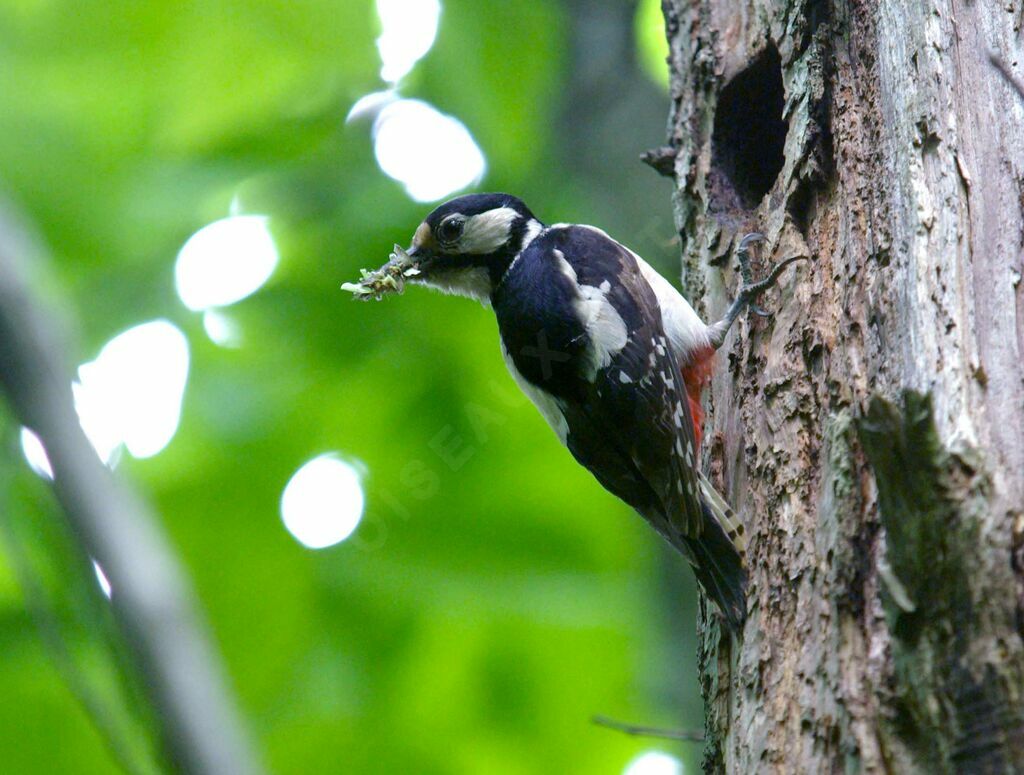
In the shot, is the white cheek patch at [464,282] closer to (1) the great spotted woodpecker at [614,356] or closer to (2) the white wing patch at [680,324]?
(1) the great spotted woodpecker at [614,356]

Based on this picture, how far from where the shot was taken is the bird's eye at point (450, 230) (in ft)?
13.9

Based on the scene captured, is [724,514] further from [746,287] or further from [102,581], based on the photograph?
[102,581]

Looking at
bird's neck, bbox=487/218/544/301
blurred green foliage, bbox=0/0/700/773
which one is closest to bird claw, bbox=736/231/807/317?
bird's neck, bbox=487/218/544/301

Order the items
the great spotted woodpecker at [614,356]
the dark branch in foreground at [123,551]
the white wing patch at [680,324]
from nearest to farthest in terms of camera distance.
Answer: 1. the dark branch in foreground at [123,551]
2. the great spotted woodpecker at [614,356]
3. the white wing patch at [680,324]

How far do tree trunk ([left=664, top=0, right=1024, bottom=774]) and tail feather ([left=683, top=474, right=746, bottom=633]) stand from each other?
0.21ft

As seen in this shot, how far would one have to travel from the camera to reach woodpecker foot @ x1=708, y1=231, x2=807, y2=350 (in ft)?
10.0

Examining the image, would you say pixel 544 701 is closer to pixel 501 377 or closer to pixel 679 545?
pixel 501 377

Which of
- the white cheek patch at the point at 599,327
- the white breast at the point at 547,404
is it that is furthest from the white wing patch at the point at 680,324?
the white breast at the point at 547,404

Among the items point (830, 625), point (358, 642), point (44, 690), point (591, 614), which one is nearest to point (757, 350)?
point (830, 625)

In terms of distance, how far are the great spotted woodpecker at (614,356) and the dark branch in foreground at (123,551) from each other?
2237mm

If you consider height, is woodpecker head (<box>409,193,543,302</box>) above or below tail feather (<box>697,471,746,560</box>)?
above

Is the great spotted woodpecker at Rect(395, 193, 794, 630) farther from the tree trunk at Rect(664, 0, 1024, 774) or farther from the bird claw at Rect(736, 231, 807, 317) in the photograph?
the tree trunk at Rect(664, 0, 1024, 774)

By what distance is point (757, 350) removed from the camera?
3076 mm

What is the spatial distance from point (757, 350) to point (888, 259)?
1.89 ft
